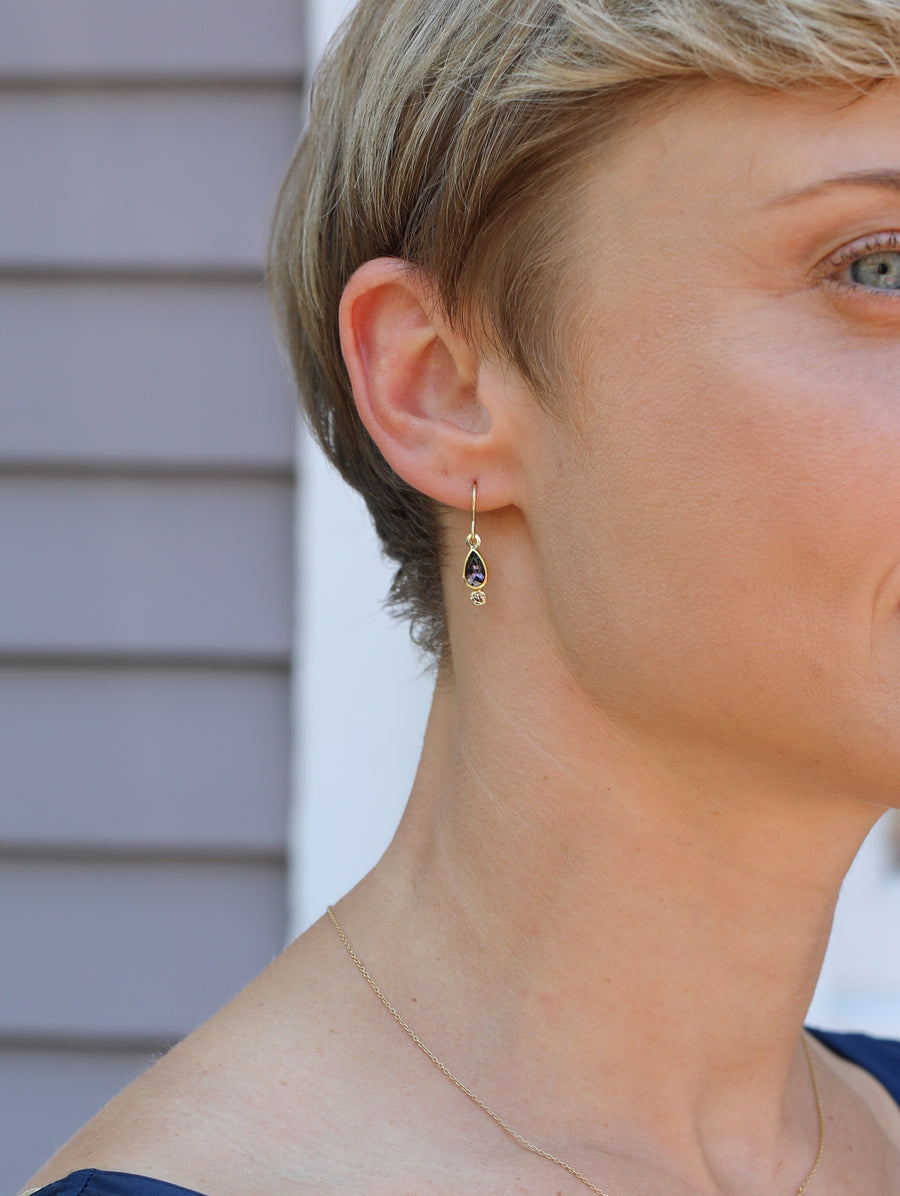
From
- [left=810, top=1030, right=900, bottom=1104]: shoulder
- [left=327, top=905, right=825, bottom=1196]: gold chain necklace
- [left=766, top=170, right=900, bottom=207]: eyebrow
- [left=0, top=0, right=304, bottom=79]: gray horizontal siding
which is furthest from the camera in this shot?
[left=0, top=0, right=304, bottom=79]: gray horizontal siding

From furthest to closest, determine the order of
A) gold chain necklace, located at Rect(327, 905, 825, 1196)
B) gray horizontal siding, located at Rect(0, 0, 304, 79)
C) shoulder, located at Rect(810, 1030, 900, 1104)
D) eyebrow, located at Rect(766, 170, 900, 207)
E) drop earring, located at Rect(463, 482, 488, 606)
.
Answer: gray horizontal siding, located at Rect(0, 0, 304, 79) → shoulder, located at Rect(810, 1030, 900, 1104) → drop earring, located at Rect(463, 482, 488, 606) → gold chain necklace, located at Rect(327, 905, 825, 1196) → eyebrow, located at Rect(766, 170, 900, 207)

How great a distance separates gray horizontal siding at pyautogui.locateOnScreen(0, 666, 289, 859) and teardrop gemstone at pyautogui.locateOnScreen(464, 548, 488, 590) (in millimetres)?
934

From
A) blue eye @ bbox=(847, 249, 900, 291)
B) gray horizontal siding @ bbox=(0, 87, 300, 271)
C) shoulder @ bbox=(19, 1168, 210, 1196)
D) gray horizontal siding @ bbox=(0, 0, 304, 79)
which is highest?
gray horizontal siding @ bbox=(0, 0, 304, 79)

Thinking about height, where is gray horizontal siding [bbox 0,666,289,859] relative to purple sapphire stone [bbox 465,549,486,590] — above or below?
below

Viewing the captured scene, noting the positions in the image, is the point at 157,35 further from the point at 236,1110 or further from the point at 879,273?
the point at 236,1110

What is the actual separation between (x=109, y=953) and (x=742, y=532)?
58.2 inches

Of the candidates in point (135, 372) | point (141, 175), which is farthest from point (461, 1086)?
point (141, 175)

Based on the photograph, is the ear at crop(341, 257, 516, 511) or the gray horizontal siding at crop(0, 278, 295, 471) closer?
the ear at crop(341, 257, 516, 511)

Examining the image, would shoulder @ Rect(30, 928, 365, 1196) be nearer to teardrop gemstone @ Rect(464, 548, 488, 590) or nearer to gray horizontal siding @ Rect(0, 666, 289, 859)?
teardrop gemstone @ Rect(464, 548, 488, 590)

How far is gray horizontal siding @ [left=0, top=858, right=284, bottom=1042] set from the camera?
2.14m

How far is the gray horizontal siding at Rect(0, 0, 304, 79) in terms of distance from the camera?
81.1 inches

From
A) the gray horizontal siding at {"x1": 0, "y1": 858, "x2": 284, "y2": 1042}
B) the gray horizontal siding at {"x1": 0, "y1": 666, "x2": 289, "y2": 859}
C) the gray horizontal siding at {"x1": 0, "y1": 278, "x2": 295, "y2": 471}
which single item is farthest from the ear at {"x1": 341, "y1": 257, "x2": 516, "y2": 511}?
the gray horizontal siding at {"x1": 0, "y1": 858, "x2": 284, "y2": 1042}

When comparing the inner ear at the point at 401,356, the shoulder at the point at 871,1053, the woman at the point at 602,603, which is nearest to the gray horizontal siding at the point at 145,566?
the woman at the point at 602,603

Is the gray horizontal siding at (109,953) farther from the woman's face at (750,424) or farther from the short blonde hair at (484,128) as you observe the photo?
the woman's face at (750,424)
